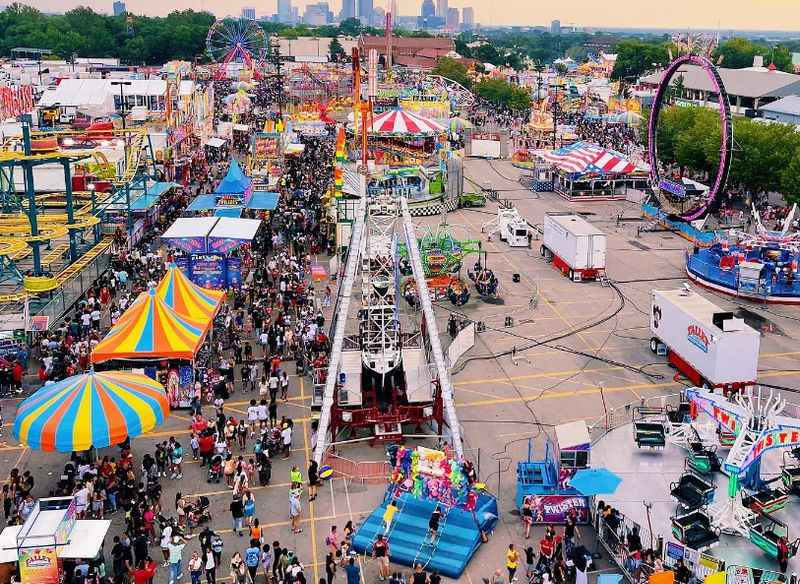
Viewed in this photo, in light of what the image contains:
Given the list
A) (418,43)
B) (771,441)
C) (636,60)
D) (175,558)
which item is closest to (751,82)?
(636,60)

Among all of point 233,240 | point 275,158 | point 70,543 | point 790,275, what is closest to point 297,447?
point 70,543

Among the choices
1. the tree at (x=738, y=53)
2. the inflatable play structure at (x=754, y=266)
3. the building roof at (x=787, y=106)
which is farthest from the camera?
the tree at (x=738, y=53)

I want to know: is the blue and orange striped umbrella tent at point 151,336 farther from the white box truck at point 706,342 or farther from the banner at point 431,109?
the banner at point 431,109

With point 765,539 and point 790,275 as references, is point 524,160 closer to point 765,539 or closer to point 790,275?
point 790,275

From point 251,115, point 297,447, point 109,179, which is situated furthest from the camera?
point 251,115

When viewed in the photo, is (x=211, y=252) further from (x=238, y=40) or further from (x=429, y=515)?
(x=238, y=40)

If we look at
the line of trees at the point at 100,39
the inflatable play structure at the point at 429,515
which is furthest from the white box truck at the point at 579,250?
the line of trees at the point at 100,39
